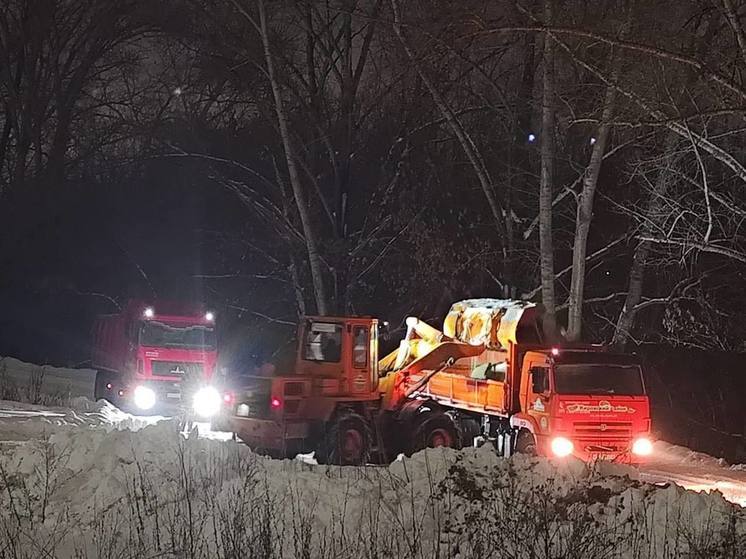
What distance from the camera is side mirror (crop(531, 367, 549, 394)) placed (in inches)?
666

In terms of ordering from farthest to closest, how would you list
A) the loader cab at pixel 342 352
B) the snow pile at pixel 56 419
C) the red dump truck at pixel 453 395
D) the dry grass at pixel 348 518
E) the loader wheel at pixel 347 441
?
the loader cab at pixel 342 352 → the snow pile at pixel 56 419 → the loader wheel at pixel 347 441 → the red dump truck at pixel 453 395 → the dry grass at pixel 348 518

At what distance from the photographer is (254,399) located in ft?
62.1

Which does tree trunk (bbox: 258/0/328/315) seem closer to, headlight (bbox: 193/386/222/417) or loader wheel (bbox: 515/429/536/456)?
headlight (bbox: 193/386/222/417)

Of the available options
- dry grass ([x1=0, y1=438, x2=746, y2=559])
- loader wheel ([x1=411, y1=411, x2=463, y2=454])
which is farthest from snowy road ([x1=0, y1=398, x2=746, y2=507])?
dry grass ([x1=0, y1=438, x2=746, y2=559])

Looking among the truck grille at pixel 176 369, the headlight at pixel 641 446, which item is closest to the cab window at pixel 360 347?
the headlight at pixel 641 446

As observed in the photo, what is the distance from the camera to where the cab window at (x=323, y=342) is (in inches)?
771

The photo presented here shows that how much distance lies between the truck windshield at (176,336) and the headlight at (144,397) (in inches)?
46.2

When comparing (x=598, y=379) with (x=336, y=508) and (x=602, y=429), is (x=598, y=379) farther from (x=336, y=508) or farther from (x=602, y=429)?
(x=336, y=508)

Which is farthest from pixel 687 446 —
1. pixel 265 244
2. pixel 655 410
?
pixel 265 244

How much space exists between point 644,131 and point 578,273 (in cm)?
584

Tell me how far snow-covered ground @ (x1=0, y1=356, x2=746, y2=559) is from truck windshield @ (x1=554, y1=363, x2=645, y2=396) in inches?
123

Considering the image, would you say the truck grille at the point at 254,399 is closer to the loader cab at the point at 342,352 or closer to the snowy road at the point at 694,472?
the loader cab at the point at 342,352

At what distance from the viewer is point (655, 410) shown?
2862 cm

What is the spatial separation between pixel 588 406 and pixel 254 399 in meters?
6.31
